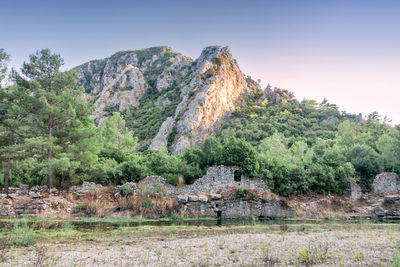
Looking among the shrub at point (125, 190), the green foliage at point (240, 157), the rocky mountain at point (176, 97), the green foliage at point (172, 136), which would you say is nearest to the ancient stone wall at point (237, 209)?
the green foliage at point (240, 157)

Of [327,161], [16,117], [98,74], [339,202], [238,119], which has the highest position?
[98,74]

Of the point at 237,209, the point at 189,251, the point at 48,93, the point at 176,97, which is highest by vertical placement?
the point at 176,97

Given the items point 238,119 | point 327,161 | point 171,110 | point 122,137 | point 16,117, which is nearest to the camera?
point 16,117

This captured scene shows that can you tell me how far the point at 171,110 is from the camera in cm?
9906

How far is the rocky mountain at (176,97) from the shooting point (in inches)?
3209

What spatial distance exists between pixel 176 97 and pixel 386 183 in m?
86.8

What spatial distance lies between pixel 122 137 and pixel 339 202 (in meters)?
31.8

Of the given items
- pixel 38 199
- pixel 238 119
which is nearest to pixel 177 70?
pixel 238 119

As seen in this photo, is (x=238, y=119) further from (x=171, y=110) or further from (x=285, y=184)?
(x=285, y=184)

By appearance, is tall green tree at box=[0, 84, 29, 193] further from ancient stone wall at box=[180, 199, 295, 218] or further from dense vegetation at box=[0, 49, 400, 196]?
ancient stone wall at box=[180, 199, 295, 218]

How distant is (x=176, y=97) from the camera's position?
355ft

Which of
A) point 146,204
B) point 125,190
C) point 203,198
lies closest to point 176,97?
point 125,190

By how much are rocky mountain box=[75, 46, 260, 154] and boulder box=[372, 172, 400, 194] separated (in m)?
38.7

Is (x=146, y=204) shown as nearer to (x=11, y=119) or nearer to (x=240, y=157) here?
(x=240, y=157)
